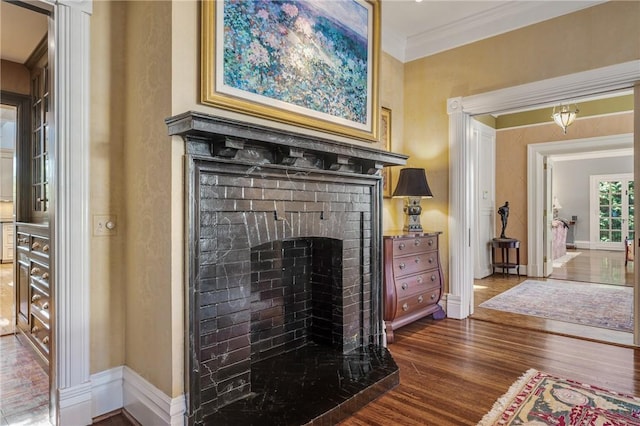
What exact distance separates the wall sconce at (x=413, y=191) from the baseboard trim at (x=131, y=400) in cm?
271

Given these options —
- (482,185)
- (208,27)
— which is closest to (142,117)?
(208,27)

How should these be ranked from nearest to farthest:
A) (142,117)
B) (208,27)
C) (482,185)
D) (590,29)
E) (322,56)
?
(208,27)
(142,117)
(322,56)
(590,29)
(482,185)

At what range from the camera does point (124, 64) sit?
2121mm

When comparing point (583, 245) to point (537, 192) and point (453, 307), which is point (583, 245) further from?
point (453, 307)

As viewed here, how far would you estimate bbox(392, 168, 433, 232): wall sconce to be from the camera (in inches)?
143

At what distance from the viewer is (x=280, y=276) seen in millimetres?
2656

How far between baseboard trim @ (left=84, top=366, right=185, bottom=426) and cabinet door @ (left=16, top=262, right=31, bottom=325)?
143 cm

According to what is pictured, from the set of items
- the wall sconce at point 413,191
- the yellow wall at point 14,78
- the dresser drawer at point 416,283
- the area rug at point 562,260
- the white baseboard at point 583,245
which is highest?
the yellow wall at point 14,78

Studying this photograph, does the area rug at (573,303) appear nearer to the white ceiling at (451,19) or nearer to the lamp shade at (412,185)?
the lamp shade at (412,185)

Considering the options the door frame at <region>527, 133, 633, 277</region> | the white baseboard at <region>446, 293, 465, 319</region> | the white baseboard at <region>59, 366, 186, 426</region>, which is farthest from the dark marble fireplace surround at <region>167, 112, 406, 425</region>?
the door frame at <region>527, 133, 633, 277</region>

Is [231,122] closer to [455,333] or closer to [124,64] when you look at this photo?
[124,64]

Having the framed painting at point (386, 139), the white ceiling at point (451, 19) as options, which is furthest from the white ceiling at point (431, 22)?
the framed painting at point (386, 139)

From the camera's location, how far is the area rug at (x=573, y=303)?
3.76 m

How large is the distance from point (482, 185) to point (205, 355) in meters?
5.86
